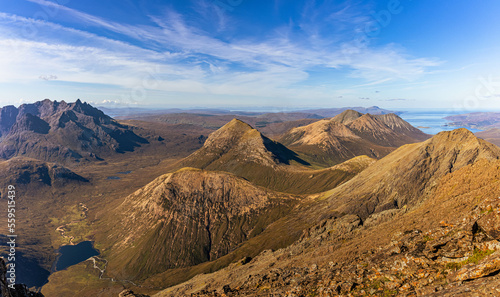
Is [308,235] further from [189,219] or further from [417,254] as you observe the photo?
[189,219]

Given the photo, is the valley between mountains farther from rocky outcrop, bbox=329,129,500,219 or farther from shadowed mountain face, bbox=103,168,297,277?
shadowed mountain face, bbox=103,168,297,277

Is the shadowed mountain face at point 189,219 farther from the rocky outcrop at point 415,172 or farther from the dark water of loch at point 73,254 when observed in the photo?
the rocky outcrop at point 415,172

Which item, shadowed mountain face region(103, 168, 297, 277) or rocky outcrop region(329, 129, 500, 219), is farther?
shadowed mountain face region(103, 168, 297, 277)

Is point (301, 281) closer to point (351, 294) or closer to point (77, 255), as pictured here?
point (351, 294)

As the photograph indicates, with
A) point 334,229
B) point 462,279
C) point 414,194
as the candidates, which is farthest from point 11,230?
point 414,194

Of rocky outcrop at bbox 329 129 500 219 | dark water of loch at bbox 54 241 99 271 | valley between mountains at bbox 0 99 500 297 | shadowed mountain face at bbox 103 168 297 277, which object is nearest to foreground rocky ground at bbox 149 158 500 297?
valley between mountains at bbox 0 99 500 297

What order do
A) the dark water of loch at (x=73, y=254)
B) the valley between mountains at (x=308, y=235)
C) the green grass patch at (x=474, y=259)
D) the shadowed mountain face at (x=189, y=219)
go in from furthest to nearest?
1. the dark water of loch at (x=73, y=254)
2. the shadowed mountain face at (x=189, y=219)
3. the valley between mountains at (x=308, y=235)
4. the green grass patch at (x=474, y=259)

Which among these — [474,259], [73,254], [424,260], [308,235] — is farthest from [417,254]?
[73,254]

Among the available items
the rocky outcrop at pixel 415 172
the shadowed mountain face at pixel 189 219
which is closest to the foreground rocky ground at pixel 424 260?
the rocky outcrop at pixel 415 172

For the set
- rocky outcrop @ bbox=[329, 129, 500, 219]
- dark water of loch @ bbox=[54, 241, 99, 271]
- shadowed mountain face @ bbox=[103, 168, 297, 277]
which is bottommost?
dark water of loch @ bbox=[54, 241, 99, 271]
